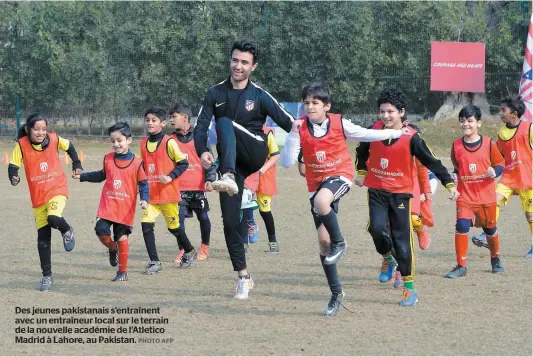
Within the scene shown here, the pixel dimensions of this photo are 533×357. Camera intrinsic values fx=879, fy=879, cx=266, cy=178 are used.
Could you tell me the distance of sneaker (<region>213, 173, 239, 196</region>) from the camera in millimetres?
7215

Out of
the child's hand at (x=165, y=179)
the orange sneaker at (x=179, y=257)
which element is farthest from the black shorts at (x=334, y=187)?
the orange sneaker at (x=179, y=257)

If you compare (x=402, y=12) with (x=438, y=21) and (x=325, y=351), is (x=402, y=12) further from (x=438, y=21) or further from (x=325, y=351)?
(x=325, y=351)

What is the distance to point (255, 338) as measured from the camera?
6.45m

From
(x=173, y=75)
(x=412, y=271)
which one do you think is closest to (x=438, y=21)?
(x=173, y=75)

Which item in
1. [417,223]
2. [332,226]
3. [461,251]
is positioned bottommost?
[461,251]

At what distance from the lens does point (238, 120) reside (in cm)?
757

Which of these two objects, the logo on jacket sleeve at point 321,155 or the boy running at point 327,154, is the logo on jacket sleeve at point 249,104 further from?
the logo on jacket sleeve at point 321,155

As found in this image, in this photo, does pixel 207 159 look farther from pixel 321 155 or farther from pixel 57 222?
pixel 57 222

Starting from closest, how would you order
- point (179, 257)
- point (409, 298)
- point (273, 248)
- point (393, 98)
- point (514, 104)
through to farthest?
point (409, 298), point (393, 98), point (179, 257), point (514, 104), point (273, 248)

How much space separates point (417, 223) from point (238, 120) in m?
2.59

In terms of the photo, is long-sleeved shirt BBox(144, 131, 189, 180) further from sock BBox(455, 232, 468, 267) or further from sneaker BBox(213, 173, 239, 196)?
sock BBox(455, 232, 468, 267)

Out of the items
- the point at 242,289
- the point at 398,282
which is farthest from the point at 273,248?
the point at 242,289

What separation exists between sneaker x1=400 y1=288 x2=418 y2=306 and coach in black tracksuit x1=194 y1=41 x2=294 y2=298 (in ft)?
5.27

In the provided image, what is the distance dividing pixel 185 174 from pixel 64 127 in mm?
24706
